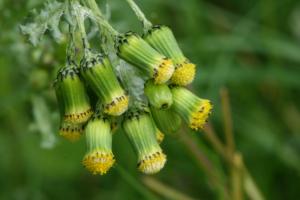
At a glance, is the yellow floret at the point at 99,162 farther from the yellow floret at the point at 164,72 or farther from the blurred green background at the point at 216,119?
the blurred green background at the point at 216,119

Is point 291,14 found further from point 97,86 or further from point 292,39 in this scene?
point 97,86

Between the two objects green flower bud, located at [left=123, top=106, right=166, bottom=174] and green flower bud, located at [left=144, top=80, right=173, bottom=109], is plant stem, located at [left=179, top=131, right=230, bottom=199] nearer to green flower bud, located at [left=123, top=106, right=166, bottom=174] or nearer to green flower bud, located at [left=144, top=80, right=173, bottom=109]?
green flower bud, located at [left=123, top=106, right=166, bottom=174]

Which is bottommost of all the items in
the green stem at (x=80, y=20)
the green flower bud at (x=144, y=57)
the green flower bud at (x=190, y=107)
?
the green flower bud at (x=190, y=107)

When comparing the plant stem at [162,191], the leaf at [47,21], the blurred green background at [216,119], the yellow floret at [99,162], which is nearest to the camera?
the yellow floret at [99,162]

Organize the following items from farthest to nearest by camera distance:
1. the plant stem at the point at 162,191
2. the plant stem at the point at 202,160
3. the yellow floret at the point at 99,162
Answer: the plant stem at the point at 162,191
the plant stem at the point at 202,160
the yellow floret at the point at 99,162

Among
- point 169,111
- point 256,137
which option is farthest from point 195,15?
point 169,111

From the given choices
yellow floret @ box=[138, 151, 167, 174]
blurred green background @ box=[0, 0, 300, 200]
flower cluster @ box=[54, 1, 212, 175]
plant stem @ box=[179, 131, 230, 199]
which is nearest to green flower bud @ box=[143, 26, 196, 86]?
flower cluster @ box=[54, 1, 212, 175]

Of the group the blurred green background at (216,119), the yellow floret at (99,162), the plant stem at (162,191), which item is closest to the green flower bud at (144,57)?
the yellow floret at (99,162)
